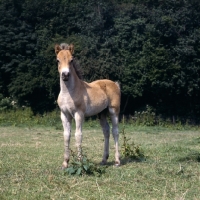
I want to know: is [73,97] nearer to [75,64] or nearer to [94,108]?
[94,108]

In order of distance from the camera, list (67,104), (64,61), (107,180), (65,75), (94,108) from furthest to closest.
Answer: (94,108) → (67,104) → (64,61) → (65,75) → (107,180)

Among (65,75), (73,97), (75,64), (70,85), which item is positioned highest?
(75,64)

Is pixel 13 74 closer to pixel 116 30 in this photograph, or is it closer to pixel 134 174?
pixel 116 30

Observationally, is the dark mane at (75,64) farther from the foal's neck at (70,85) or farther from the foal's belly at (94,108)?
the foal's belly at (94,108)

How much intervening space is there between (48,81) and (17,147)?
1966cm

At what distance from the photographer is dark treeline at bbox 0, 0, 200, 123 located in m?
33.4

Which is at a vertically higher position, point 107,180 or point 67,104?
point 67,104

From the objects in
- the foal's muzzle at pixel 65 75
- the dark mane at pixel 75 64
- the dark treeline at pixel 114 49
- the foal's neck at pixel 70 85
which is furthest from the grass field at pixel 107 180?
the dark treeline at pixel 114 49


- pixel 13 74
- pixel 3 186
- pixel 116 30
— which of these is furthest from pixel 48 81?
pixel 3 186

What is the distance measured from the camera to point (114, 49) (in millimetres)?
34812

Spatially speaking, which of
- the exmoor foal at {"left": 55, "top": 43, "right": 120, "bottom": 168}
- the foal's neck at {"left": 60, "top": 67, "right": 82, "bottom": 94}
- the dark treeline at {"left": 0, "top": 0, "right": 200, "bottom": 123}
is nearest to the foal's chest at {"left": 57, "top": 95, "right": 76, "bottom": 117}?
the exmoor foal at {"left": 55, "top": 43, "right": 120, "bottom": 168}

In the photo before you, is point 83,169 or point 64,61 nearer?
point 83,169

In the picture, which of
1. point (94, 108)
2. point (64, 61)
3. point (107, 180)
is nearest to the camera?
point (107, 180)

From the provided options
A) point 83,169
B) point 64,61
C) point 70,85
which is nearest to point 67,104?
point 70,85
